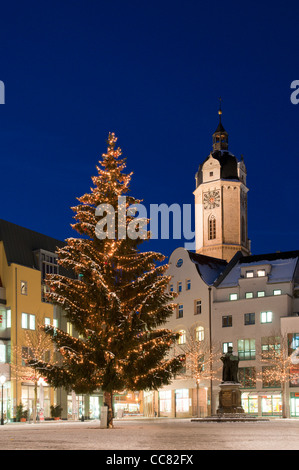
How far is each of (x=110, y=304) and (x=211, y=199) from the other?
81174 millimetres

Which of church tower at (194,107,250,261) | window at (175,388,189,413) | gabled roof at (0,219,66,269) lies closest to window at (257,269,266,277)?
window at (175,388,189,413)

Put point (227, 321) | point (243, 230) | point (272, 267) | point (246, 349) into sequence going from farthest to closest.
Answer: point (243, 230) < point (272, 267) < point (227, 321) < point (246, 349)

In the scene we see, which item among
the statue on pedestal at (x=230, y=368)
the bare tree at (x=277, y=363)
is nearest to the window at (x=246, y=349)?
the bare tree at (x=277, y=363)

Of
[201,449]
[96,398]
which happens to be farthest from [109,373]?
[96,398]

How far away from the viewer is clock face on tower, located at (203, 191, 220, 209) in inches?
4560

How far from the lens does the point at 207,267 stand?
287 feet

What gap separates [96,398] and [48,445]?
63.1m

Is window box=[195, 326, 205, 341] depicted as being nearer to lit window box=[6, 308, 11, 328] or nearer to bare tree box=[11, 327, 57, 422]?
bare tree box=[11, 327, 57, 422]

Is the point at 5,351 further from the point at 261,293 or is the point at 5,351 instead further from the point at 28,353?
the point at 261,293

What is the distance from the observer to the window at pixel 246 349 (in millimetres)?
77062

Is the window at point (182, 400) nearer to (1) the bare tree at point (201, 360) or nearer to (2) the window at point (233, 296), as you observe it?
(1) the bare tree at point (201, 360)

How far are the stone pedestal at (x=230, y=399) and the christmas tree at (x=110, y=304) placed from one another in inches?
642

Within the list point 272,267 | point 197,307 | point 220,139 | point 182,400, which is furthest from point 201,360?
point 220,139

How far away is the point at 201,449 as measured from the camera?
1908 centimetres
